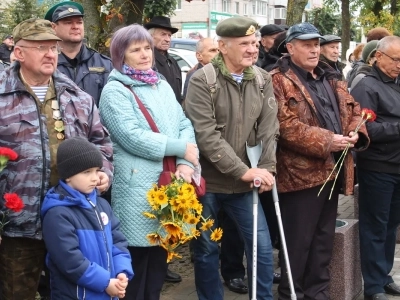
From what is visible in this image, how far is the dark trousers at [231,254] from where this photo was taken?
19.7 ft

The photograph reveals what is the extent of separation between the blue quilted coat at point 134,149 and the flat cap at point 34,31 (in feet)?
1.87

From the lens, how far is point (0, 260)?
399 cm

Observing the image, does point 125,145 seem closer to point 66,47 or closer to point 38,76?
point 38,76

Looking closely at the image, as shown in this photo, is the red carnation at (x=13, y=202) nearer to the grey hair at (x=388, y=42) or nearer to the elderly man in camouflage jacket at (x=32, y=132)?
the elderly man in camouflage jacket at (x=32, y=132)

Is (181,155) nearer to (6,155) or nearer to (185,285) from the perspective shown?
(6,155)

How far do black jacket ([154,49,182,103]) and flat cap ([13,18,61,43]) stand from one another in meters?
2.79

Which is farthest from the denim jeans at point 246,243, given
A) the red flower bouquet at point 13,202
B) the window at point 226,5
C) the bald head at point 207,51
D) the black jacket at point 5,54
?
the window at point 226,5

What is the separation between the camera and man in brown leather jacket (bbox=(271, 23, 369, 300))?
201 inches

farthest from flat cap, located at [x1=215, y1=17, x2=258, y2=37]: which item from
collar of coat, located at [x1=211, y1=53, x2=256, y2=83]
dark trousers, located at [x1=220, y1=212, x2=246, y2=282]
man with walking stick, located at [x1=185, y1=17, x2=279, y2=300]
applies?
dark trousers, located at [x1=220, y1=212, x2=246, y2=282]

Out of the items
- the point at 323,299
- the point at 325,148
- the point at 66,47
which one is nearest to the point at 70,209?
the point at 66,47

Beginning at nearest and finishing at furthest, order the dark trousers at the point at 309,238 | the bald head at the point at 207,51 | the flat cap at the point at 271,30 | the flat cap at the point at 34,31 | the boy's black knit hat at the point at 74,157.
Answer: the boy's black knit hat at the point at 74,157
the flat cap at the point at 34,31
the dark trousers at the point at 309,238
the bald head at the point at 207,51
the flat cap at the point at 271,30

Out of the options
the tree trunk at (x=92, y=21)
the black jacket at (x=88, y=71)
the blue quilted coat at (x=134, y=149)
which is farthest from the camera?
the tree trunk at (x=92, y=21)

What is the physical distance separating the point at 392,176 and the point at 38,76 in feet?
9.70

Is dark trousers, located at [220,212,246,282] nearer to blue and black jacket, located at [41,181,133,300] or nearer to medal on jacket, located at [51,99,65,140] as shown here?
blue and black jacket, located at [41,181,133,300]
